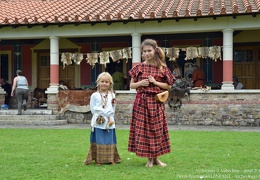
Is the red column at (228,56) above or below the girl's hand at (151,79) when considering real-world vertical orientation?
above

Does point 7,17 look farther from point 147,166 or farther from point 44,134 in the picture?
point 147,166

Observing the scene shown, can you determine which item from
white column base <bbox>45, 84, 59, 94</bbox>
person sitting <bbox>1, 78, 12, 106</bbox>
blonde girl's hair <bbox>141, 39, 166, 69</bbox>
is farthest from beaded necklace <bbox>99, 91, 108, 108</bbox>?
person sitting <bbox>1, 78, 12, 106</bbox>

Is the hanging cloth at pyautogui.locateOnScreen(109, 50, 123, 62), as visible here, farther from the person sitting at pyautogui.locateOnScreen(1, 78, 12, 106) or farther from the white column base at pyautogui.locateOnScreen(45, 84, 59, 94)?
the person sitting at pyautogui.locateOnScreen(1, 78, 12, 106)

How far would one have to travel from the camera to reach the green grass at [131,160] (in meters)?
5.79

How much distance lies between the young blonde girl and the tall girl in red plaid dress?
0.37 meters

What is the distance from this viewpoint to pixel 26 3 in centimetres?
1981

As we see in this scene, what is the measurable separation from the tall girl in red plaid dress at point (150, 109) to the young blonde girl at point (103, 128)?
0.37 meters

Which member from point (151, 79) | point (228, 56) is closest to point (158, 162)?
point (151, 79)

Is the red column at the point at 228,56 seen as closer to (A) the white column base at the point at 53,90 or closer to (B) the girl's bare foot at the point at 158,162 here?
(A) the white column base at the point at 53,90

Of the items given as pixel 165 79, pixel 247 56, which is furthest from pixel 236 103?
pixel 165 79

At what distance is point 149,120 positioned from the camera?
629cm

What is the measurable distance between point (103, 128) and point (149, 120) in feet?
2.49

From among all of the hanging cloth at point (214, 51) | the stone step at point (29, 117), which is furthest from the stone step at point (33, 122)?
the hanging cloth at point (214, 51)

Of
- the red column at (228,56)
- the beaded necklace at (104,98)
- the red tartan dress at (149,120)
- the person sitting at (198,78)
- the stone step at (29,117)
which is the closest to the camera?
the red tartan dress at (149,120)
